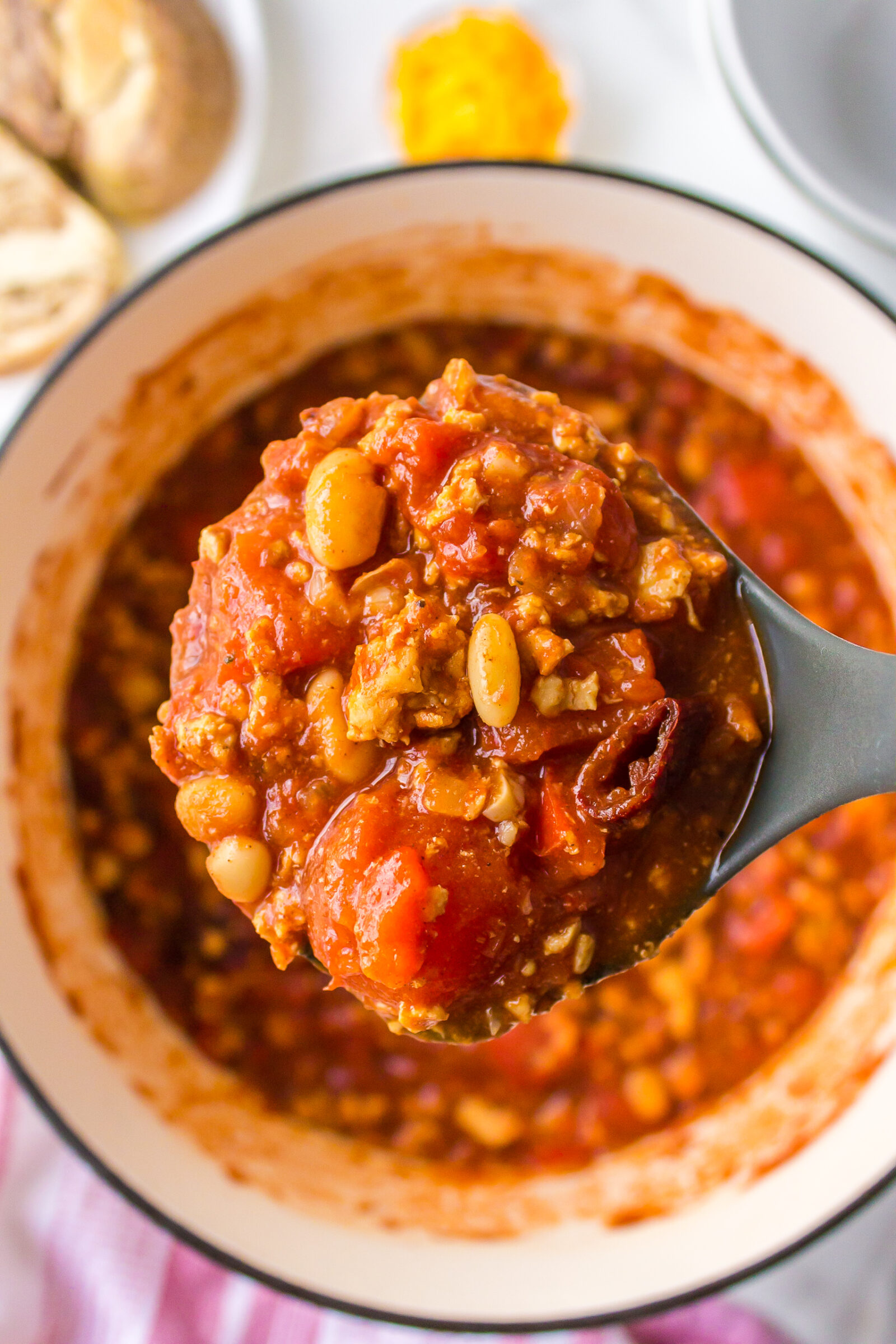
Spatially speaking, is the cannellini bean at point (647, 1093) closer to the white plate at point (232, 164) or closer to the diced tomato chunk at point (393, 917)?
the diced tomato chunk at point (393, 917)

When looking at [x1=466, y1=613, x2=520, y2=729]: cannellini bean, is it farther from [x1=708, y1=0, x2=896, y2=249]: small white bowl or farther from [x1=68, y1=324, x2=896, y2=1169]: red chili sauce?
[x1=708, y1=0, x2=896, y2=249]: small white bowl

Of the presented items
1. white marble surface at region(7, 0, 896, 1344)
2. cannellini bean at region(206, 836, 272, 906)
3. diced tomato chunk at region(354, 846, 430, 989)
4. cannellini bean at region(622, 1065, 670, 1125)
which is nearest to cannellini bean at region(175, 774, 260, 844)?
cannellini bean at region(206, 836, 272, 906)

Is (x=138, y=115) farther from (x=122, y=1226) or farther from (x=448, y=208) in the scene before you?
(x=122, y=1226)

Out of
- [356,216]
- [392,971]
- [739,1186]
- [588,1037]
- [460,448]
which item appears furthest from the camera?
[588,1037]

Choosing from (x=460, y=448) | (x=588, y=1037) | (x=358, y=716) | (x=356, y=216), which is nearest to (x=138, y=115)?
(x=356, y=216)

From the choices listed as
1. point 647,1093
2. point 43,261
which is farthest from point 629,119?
point 647,1093

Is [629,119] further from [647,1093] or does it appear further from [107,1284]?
[107,1284]
